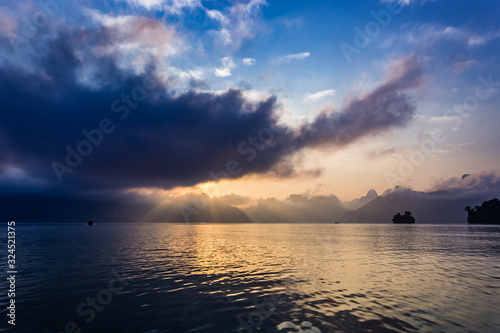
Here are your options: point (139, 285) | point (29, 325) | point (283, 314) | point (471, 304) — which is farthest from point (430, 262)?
point (29, 325)

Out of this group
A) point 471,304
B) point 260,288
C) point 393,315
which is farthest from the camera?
point 260,288

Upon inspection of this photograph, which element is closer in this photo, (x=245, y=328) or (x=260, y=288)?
(x=245, y=328)

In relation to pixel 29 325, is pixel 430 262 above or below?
below

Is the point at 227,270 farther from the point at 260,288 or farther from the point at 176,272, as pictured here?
the point at 260,288

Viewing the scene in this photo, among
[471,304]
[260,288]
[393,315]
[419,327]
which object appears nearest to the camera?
[419,327]

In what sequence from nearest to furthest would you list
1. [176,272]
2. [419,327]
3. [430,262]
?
[419,327], [176,272], [430,262]

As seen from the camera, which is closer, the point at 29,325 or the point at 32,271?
the point at 29,325

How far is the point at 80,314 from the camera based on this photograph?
21172mm

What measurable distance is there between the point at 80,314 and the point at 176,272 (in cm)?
1757

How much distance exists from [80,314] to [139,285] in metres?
9.38

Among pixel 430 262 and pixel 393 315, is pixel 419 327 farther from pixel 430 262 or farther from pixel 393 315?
pixel 430 262

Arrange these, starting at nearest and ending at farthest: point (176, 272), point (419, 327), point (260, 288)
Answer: point (419, 327) < point (260, 288) < point (176, 272)

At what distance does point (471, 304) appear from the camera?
75.4ft

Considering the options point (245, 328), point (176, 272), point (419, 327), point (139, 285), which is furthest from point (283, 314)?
point (176, 272)
